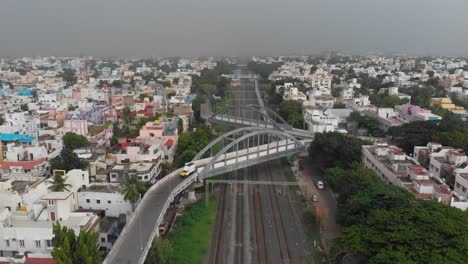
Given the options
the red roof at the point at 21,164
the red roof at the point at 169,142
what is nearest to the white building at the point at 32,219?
the red roof at the point at 21,164

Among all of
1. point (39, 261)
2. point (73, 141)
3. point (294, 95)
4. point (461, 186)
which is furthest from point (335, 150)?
point (294, 95)

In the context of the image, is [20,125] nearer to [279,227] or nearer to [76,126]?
[76,126]

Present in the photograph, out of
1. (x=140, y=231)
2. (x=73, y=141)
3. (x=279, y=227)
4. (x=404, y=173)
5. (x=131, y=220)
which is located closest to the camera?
(x=140, y=231)

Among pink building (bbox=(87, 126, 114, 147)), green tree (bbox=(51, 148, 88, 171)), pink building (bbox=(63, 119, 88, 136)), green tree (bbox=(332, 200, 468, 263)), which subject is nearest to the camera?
green tree (bbox=(332, 200, 468, 263))

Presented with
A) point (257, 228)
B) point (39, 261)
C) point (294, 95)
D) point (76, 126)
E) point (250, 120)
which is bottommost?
point (257, 228)

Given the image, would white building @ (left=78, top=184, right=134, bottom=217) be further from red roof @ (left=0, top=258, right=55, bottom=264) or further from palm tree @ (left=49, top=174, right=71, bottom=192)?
red roof @ (left=0, top=258, right=55, bottom=264)

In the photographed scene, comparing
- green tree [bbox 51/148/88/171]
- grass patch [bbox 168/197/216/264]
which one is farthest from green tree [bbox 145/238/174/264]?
green tree [bbox 51/148/88/171]

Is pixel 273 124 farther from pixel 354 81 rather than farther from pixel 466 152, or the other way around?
pixel 354 81
